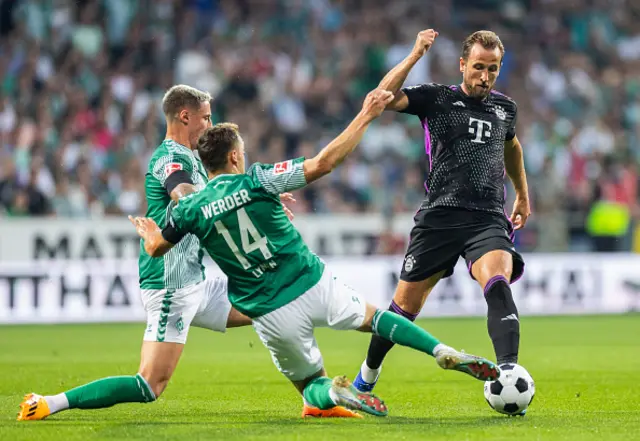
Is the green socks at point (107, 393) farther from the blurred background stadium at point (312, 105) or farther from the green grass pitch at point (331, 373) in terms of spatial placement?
the blurred background stadium at point (312, 105)

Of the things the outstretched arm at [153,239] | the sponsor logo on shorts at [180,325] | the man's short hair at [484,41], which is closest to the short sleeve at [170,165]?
the outstretched arm at [153,239]

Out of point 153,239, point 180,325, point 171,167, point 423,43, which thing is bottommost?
point 180,325

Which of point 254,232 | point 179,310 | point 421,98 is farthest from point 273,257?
point 421,98

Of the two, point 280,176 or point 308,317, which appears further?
point 308,317

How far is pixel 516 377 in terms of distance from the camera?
21.8 ft

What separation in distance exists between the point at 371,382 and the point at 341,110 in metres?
Result: 13.4

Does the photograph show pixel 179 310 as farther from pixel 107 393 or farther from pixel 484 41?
pixel 484 41

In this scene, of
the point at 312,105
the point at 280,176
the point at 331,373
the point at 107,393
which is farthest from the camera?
the point at 312,105

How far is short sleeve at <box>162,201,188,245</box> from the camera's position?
6.49 m

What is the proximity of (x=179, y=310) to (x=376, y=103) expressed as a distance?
1843 millimetres

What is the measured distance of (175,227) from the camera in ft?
21.4

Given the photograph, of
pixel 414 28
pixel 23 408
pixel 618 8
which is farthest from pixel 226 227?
pixel 618 8

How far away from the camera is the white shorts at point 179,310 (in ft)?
23.2

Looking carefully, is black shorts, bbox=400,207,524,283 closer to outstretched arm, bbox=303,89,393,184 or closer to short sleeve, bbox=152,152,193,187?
outstretched arm, bbox=303,89,393,184
